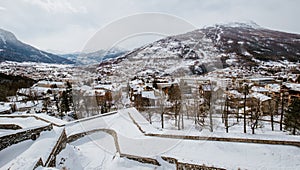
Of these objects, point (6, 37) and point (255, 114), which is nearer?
point (255, 114)

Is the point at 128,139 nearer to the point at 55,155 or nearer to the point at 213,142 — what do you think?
the point at 55,155

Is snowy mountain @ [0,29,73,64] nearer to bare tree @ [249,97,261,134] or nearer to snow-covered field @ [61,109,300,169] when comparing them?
bare tree @ [249,97,261,134]

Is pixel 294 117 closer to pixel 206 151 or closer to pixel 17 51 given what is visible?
pixel 206 151

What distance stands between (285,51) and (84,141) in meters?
105

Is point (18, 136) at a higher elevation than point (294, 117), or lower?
higher

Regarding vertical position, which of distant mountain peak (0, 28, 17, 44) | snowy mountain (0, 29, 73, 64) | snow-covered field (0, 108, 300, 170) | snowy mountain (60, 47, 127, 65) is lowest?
snow-covered field (0, 108, 300, 170)

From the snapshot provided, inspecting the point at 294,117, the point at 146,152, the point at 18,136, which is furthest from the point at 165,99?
the point at 18,136

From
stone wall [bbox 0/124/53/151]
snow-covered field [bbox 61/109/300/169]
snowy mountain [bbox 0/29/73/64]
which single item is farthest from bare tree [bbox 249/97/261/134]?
snowy mountain [bbox 0/29/73/64]

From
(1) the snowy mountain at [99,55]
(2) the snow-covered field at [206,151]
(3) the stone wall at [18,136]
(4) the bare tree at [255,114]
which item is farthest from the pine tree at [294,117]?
(3) the stone wall at [18,136]

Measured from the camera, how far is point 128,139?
7758 millimetres

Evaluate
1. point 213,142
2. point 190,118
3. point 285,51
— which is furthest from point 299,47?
point 213,142

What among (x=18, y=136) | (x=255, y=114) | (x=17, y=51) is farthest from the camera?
(x=17, y=51)

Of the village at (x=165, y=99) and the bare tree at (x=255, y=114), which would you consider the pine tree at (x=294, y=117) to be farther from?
the bare tree at (x=255, y=114)

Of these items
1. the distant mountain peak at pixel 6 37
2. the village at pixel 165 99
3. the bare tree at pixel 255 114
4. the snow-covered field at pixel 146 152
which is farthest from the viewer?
the distant mountain peak at pixel 6 37
